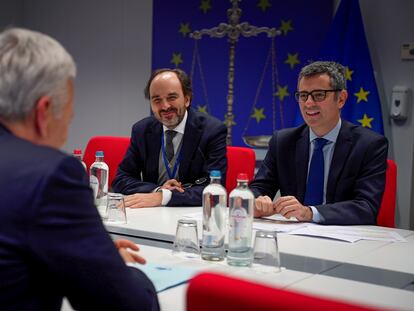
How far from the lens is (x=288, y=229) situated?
2.29 meters

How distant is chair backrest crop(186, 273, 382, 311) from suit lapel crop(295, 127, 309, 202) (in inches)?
81.6

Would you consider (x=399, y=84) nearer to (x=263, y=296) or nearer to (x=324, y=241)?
(x=324, y=241)

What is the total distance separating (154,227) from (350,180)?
988 mm

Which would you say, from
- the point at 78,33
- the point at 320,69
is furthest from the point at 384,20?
the point at 78,33

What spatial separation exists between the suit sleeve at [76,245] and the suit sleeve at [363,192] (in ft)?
4.76

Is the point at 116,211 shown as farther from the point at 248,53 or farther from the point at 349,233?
the point at 248,53

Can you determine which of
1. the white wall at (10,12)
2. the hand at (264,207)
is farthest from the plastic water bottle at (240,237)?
the white wall at (10,12)

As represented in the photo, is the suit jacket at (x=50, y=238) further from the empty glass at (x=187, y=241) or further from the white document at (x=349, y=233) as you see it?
the white document at (x=349, y=233)

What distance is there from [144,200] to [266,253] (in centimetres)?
112

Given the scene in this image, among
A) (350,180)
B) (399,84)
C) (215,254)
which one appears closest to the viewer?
(215,254)

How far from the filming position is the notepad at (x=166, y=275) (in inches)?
61.1

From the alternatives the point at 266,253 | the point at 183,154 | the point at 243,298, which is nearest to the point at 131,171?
the point at 183,154

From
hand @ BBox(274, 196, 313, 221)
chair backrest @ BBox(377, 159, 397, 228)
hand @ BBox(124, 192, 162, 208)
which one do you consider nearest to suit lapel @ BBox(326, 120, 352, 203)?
chair backrest @ BBox(377, 159, 397, 228)

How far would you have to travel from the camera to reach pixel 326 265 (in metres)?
1.83
